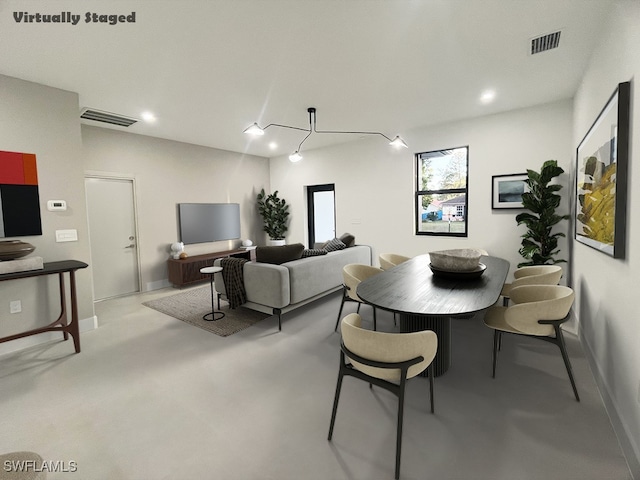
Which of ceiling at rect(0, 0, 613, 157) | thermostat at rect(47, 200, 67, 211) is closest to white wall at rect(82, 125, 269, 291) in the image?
ceiling at rect(0, 0, 613, 157)

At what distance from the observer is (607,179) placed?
200 centimetres

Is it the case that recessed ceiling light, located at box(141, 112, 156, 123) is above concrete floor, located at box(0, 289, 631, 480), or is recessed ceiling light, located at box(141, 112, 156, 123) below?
above

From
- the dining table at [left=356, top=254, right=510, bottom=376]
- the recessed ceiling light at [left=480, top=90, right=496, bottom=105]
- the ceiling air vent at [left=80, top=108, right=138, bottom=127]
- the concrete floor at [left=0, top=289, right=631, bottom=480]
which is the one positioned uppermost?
the ceiling air vent at [left=80, top=108, right=138, bottom=127]

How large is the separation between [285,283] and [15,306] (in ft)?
9.21

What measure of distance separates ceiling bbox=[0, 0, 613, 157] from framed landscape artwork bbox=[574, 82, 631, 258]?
914 millimetres

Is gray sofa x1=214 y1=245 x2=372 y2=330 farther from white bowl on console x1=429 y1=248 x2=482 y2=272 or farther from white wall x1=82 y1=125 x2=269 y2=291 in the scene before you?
white wall x1=82 y1=125 x2=269 y2=291

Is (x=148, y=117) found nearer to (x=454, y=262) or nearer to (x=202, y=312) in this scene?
(x=202, y=312)

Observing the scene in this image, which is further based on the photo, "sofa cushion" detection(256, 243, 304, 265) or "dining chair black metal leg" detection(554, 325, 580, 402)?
"sofa cushion" detection(256, 243, 304, 265)

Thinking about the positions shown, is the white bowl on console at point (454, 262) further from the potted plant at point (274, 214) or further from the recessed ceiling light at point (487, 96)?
the potted plant at point (274, 214)

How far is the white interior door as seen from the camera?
4.64 meters

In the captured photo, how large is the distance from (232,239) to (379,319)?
423cm

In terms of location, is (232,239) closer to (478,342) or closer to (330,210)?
(330,210)

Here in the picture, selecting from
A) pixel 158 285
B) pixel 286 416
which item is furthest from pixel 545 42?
pixel 158 285

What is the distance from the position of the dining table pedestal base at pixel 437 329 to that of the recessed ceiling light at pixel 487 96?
9.84ft
